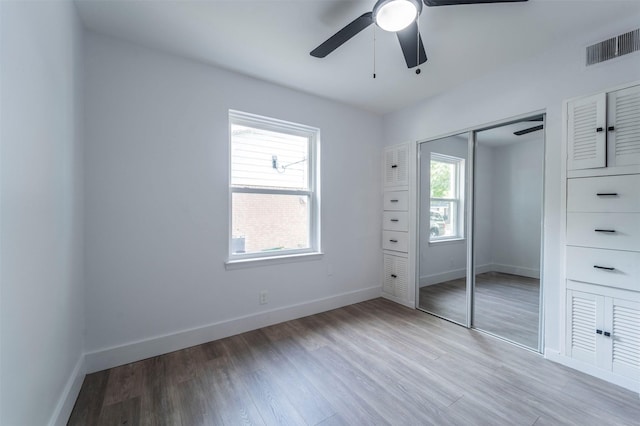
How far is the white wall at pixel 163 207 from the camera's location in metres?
2.05

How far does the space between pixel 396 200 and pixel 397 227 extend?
0.37 metres

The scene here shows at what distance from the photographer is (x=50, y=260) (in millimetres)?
1380

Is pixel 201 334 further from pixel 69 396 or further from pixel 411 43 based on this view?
pixel 411 43

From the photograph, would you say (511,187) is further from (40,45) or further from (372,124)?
(40,45)

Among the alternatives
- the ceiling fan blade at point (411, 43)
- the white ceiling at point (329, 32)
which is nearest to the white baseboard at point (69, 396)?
the white ceiling at point (329, 32)

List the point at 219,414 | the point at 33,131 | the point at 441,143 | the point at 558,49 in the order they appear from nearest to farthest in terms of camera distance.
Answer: the point at 33,131
the point at 219,414
the point at 558,49
the point at 441,143

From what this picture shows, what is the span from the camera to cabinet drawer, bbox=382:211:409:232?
A: 3.43 meters

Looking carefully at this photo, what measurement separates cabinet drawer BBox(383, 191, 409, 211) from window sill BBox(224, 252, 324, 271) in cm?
123

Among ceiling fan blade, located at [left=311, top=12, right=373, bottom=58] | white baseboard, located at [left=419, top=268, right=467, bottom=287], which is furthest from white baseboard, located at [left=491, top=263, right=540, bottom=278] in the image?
ceiling fan blade, located at [left=311, top=12, right=373, bottom=58]

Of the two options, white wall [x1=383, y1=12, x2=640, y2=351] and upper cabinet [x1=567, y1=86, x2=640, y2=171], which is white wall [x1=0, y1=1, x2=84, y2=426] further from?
upper cabinet [x1=567, y1=86, x2=640, y2=171]

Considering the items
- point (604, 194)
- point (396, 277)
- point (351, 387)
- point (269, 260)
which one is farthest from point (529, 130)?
point (269, 260)

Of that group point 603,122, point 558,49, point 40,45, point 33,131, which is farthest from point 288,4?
point 603,122

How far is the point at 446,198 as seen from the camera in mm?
3104

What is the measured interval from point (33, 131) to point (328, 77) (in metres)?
2.32
